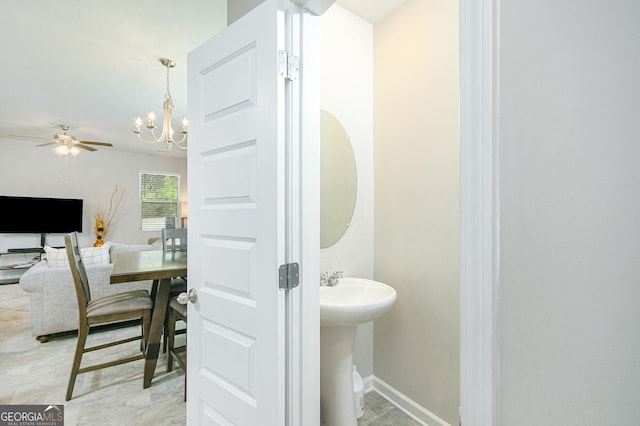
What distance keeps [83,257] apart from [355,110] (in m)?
3.20

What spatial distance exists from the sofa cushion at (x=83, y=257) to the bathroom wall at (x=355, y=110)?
2807 mm

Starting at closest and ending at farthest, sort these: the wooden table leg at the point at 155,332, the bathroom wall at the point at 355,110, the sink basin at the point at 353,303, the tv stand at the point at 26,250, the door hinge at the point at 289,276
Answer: the door hinge at the point at 289,276
the sink basin at the point at 353,303
the bathroom wall at the point at 355,110
the wooden table leg at the point at 155,332
the tv stand at the point at 26,250

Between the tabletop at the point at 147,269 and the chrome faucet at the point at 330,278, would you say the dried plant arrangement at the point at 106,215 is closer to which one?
the tabletop at the point at 147,269

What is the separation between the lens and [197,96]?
4.60 feet

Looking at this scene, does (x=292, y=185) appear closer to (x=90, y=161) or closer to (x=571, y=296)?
(x=571, y=296)

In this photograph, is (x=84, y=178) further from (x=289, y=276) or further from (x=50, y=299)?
(x=289, y=276)

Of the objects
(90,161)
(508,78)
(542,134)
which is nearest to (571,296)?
(542,134)

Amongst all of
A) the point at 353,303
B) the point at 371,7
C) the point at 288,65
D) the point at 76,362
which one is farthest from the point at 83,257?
the point at 371,7

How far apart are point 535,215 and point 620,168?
0.40ft

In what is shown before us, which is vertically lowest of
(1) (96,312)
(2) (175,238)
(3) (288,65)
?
(1) (96,312)

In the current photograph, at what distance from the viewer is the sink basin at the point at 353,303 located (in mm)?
1370

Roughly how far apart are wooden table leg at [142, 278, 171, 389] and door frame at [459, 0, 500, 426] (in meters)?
2.28

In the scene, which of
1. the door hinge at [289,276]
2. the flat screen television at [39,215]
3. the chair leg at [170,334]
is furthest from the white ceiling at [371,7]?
the flat screen television at [39,215]

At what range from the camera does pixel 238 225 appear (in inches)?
46.6
